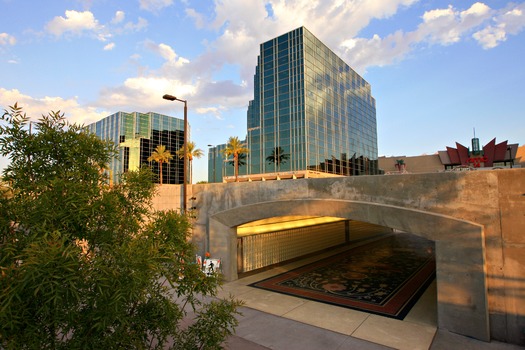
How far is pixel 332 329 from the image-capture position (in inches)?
412

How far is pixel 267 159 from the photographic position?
58719 millimetres

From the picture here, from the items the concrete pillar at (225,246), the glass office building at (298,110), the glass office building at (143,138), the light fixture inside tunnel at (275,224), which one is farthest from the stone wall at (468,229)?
the glass office building at (143,138)

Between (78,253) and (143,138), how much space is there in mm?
92261

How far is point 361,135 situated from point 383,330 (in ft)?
235

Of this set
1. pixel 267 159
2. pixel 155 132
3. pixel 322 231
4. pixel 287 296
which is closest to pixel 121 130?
pixel 155 132

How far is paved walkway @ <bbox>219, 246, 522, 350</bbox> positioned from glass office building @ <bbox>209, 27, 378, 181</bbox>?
4277 cm

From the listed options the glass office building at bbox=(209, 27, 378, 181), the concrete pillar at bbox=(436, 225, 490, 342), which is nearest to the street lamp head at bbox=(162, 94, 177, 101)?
the concrete pillar at bbox=(436, 225, 490, 342)

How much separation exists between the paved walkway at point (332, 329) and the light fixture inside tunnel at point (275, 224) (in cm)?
588

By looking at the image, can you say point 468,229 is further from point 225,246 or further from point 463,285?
point 225,246

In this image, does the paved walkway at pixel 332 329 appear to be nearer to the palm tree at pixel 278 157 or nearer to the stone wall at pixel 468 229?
the stone wall at pixel 468 229

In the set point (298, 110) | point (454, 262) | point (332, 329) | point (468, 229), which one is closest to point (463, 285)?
point (454, 262)

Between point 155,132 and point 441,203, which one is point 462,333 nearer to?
point 441,203

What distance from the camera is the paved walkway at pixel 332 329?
364 inches

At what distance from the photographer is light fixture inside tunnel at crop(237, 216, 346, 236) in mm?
19078
